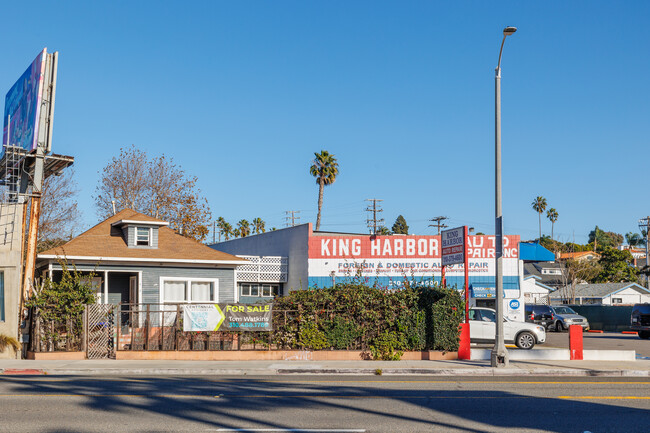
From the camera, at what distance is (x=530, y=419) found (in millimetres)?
10281

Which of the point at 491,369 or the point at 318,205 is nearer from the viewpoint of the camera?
the point at 491,369

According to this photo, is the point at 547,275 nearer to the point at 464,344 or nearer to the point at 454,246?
the point at 454,246

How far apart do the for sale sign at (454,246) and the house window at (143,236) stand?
554 inches

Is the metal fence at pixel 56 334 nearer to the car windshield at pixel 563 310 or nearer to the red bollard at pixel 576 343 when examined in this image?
the red bollard at pixel 576 343

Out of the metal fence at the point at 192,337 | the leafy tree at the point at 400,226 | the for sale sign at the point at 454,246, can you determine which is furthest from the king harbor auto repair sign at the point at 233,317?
the leafy tree at the point at 400,226

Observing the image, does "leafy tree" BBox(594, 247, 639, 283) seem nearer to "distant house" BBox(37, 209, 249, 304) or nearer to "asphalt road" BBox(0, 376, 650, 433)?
"distant house" BBox(37, 209, 249, 304)

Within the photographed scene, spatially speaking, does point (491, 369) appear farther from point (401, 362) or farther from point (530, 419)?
point (530, 419)

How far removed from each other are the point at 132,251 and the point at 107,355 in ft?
28.8

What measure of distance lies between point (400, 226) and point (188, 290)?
4988 inches

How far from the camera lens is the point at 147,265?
29.2 m

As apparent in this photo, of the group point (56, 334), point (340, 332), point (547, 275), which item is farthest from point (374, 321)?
point (547, 275)

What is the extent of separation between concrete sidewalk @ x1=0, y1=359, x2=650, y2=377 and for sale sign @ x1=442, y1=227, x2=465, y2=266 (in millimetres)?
3526

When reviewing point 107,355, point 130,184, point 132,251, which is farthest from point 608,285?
point 107,355

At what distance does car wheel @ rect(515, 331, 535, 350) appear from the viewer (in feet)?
87.2
